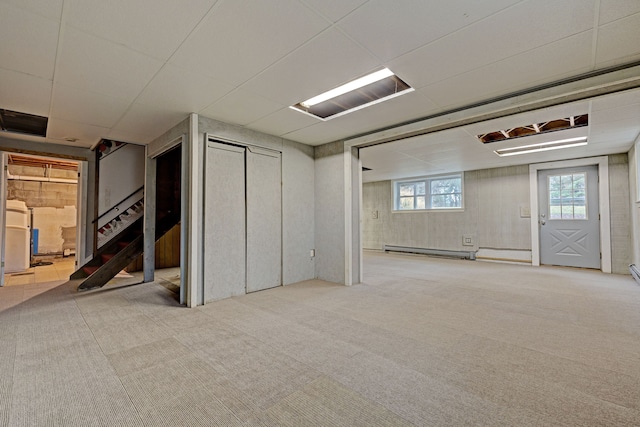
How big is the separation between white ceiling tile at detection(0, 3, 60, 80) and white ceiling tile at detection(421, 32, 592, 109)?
3175 mm

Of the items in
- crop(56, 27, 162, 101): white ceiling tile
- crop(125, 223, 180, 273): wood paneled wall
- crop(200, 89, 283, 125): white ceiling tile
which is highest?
crop(200, 89, 283, 125): white ceiling tile

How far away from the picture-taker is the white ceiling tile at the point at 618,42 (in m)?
1.90

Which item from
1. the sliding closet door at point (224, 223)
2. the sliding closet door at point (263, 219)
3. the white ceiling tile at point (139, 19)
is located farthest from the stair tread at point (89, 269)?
the white ceiling tile at point (139, 19)

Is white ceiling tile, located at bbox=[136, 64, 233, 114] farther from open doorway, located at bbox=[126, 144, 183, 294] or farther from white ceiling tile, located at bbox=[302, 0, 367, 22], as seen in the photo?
open doorway, located at bbox=[126, 144, 183, 294]

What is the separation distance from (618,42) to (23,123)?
23.1 feet

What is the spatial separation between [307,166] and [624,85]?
391 cm

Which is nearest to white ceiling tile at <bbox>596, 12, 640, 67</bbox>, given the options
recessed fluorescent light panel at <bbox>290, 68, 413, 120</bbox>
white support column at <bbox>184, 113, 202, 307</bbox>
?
recessed fluorescent light panel at <bbox>290, 68, 413, 120</bbox>

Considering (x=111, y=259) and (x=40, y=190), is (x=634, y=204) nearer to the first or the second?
(x=111, y=259)

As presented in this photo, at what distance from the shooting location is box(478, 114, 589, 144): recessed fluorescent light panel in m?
3.96

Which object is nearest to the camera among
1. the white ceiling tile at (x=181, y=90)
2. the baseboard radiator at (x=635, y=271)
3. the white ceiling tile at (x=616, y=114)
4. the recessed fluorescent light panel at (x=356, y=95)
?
the white ceiling tile at (x=181, y=90)

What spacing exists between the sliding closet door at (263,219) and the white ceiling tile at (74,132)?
93.0 inches

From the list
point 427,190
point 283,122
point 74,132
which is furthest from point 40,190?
point 427,190

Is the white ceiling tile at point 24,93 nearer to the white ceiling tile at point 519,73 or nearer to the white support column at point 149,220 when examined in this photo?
the white support column at point 149,220

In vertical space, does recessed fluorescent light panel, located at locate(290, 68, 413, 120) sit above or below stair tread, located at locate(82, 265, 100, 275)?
above
